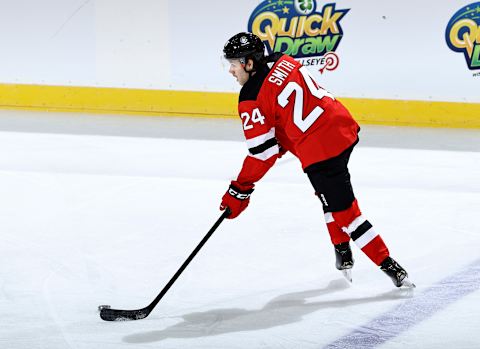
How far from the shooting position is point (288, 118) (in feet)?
9.32

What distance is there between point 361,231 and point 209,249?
0.85m

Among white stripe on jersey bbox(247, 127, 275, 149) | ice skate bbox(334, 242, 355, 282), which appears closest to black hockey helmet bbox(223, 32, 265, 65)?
white stripe on jersey bbox(247, 127, 275, 149)

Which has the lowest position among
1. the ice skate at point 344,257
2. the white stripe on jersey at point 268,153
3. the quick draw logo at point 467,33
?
the ice skate at point 344,257

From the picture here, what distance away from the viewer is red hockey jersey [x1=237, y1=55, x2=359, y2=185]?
2.79m

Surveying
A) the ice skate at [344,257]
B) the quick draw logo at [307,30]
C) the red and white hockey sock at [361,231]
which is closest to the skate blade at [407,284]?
the red and white hockey sock at [361,231]

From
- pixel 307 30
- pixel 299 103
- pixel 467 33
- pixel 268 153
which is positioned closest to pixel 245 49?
pixel 299 103

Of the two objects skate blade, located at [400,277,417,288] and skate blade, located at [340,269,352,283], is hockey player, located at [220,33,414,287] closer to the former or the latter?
skate blade, located at [400,277,417,288]

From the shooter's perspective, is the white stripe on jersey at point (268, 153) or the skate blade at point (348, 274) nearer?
the white stripe on jersey at point (268, 153)

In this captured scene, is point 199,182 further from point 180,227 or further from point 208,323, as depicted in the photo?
point 208,323

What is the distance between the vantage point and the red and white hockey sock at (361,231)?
2.88m

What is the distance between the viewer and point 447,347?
2492mm

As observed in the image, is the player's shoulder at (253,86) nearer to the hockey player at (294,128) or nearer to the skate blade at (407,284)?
the hockey player at (294,128)

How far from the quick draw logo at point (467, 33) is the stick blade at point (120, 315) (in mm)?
4450

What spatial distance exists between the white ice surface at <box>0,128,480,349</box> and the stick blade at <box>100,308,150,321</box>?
1.0 inches
